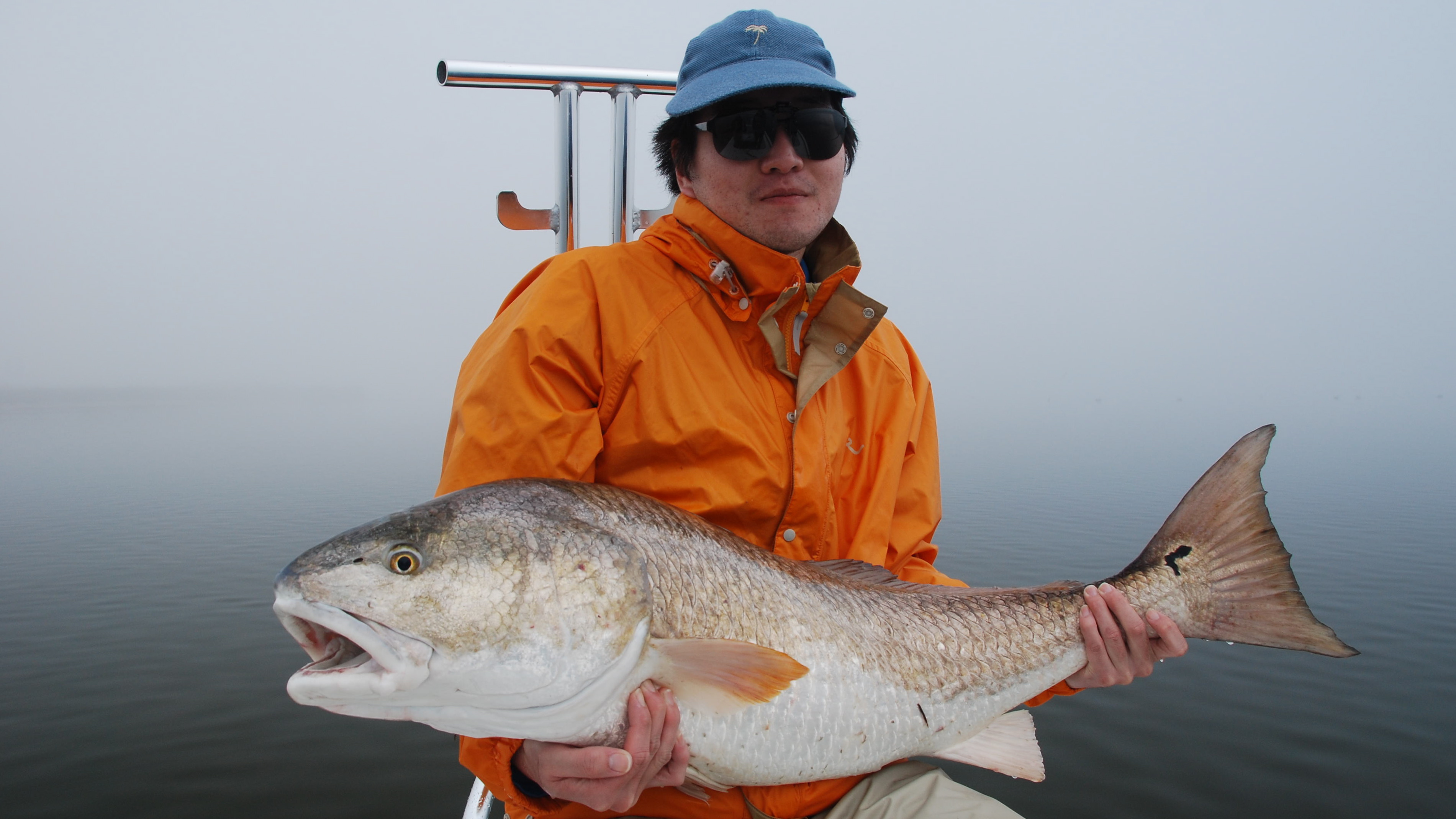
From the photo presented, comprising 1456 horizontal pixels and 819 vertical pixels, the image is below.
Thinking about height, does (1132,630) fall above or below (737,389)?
below

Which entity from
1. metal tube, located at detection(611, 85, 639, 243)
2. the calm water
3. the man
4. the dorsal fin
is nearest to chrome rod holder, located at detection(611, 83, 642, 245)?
metal tube, located at detection(611, 85, 639, 243)

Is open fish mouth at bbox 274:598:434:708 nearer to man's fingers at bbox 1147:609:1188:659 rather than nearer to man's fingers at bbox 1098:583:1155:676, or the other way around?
man's fingers at bbox 1098:583:1155:676

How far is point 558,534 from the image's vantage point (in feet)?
6.31

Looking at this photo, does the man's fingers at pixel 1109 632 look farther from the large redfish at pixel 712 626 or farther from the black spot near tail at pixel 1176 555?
the black spot near tail at pixel 1176 555

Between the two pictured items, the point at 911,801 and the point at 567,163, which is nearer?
the point at 911,801

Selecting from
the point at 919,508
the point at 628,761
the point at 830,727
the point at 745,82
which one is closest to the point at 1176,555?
the point at 919,508

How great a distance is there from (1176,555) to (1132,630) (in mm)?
353

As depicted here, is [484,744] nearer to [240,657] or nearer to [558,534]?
[558,534]

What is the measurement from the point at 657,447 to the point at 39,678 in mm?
11698

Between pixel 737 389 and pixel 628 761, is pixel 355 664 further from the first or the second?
pixel 737 389

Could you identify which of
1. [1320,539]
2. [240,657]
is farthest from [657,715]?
[1320,539]

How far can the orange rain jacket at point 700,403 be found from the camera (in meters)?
2.21

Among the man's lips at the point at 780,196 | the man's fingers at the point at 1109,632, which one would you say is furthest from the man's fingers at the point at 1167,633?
the man's lips at the point at 780,196

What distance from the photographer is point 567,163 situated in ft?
13.2
